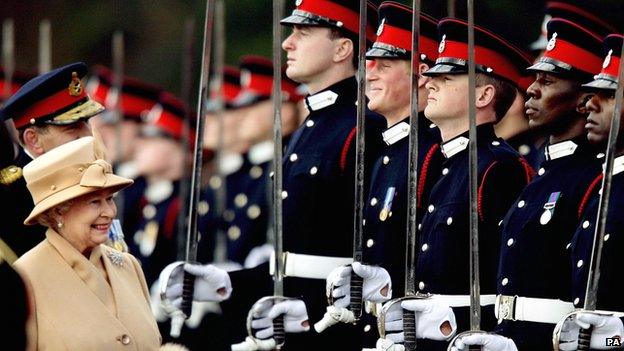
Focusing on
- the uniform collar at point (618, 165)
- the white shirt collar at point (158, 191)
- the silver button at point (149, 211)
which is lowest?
the silver button at point (149, 211)

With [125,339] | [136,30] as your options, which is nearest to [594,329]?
[125,339]

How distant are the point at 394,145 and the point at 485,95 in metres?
0.49

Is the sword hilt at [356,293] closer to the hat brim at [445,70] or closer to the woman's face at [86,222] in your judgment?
the hat brim at [445,70]

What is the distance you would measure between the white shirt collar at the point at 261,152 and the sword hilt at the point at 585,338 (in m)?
6.92

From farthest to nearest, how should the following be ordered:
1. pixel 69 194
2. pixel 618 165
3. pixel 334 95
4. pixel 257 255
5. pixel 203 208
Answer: pixel 203 208
pixel 257 255
pixel 334 95
pixel 618 165
pixel 69 194

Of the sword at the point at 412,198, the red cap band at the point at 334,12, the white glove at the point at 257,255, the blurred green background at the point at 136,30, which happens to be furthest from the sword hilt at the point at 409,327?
the blurred green background at the point at 136,30

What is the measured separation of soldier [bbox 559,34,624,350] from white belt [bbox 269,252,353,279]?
152cm

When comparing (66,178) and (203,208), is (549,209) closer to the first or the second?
(66,178)

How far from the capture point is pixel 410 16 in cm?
949

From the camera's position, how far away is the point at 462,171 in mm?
8891

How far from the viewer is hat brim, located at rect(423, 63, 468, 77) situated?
9009 millimetres

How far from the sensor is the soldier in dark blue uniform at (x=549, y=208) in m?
8.45

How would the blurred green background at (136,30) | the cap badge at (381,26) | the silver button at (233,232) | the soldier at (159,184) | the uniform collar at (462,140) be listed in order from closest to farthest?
the uniform collar at (462,140) → the cap badge at (381,26) → the silver button at (233,232) → the soldier at (159,184) → the blurred green background at (136,30)

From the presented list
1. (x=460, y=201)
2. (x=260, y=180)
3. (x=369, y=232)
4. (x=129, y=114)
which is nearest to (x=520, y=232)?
(x=460, y=201)
